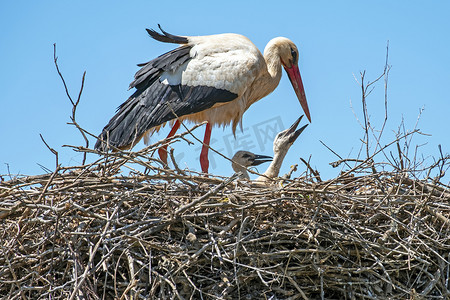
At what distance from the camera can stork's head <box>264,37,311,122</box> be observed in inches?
278

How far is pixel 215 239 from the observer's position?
4172 millimetres

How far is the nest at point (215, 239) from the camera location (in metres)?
4.12

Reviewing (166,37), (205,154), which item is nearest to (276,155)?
(205,154)

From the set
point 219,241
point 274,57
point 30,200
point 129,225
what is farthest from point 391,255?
point 274,57

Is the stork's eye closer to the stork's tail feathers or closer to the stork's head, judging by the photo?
the stork's head

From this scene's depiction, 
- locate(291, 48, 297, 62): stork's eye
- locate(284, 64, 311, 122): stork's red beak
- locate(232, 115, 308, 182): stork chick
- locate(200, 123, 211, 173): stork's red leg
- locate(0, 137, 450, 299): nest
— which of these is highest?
locate(291, 48, 297, 62): stork's eye

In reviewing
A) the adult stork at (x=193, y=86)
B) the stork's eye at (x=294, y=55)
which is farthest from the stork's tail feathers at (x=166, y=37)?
the stork's eye at (x=294, y=55)

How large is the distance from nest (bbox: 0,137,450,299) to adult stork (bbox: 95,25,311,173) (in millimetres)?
1719

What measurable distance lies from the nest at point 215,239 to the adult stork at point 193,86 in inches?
67.7

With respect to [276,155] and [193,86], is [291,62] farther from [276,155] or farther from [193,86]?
[276,155]

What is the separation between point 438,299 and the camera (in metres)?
4.30

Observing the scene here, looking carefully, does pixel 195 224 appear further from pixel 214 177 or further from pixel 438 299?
pixel 438 299

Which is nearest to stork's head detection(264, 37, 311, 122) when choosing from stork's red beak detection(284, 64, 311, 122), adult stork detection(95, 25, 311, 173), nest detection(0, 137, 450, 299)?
stork's red beak detection(284, 64, 311, 122)

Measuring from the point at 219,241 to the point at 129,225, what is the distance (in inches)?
21.1
